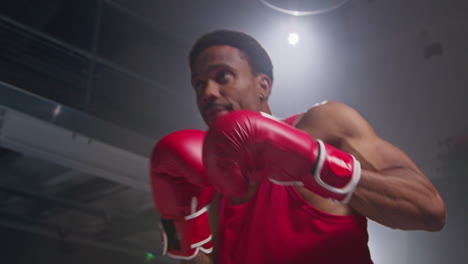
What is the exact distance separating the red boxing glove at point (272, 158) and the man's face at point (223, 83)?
15.2 inches

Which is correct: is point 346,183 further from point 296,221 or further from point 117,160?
point 117,160

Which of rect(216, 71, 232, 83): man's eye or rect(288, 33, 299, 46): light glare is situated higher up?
rect(288, 33, 299, 46): light glare

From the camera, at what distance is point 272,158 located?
0.99m

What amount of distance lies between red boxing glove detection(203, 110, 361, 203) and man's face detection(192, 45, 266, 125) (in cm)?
39

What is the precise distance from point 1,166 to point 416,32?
3.78 m

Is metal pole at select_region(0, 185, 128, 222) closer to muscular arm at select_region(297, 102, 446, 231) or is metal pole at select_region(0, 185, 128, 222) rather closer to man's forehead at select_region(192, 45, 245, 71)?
man's forehead at select_region(192, 45, 245, 71)

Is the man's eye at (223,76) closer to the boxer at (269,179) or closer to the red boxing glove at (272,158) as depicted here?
the boxer at (269,179)

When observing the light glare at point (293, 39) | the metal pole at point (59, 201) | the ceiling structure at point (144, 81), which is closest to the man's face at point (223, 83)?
the ceiling structure at point (144, 81)

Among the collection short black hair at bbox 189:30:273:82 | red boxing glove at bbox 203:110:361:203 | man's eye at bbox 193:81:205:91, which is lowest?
red boxing glove at bbox 203:110:361:203

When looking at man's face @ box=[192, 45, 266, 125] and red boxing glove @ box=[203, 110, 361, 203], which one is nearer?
red boxing glove @ box=[203, 110, 361, 203]

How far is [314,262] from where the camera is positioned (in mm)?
1130

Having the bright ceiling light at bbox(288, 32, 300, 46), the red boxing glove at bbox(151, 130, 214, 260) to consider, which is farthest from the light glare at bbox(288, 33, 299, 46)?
the red boxing glove at bbox(151, 130, 214, 260)

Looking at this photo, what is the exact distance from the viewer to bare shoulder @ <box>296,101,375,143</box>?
1173 mm

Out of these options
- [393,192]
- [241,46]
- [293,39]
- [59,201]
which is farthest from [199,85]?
[59,201]
